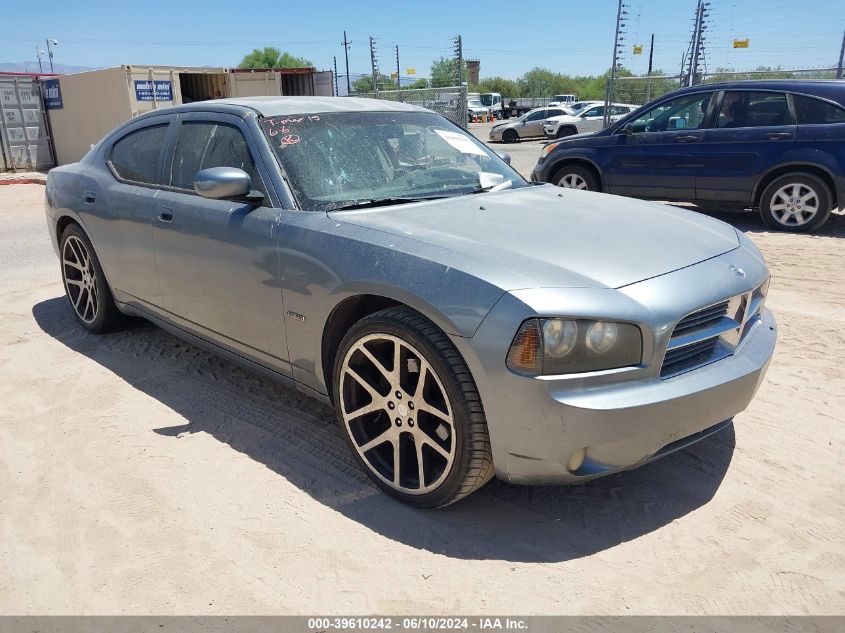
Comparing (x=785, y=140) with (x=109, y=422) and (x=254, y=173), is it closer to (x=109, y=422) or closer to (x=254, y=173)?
(x=254, y=173)

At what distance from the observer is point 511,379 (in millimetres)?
2406

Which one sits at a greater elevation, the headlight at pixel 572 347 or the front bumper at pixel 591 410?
the headlight at pixel 572 347

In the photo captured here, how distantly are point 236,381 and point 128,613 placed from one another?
1982mm

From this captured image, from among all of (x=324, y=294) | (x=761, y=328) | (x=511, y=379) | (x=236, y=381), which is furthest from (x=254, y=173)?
(x=761, y=328)

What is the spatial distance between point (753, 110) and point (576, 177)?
234 centimetres

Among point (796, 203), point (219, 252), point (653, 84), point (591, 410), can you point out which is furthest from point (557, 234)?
point (653, 84)

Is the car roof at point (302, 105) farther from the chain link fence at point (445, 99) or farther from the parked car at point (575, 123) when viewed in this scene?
the parked car at point (575, 123)

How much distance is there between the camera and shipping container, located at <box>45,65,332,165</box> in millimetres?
16047

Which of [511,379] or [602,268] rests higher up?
[602,268]

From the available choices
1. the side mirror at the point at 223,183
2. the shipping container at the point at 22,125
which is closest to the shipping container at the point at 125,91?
the shipping container at the point at 22,125

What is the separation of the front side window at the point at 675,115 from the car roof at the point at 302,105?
5743 millimetres

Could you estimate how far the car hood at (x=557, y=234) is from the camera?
2.57 m

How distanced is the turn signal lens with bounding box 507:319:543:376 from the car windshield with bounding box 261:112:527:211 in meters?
1.24

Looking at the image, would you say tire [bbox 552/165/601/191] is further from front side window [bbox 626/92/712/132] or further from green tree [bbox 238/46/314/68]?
green tree [bbox 238/46/314/68]
